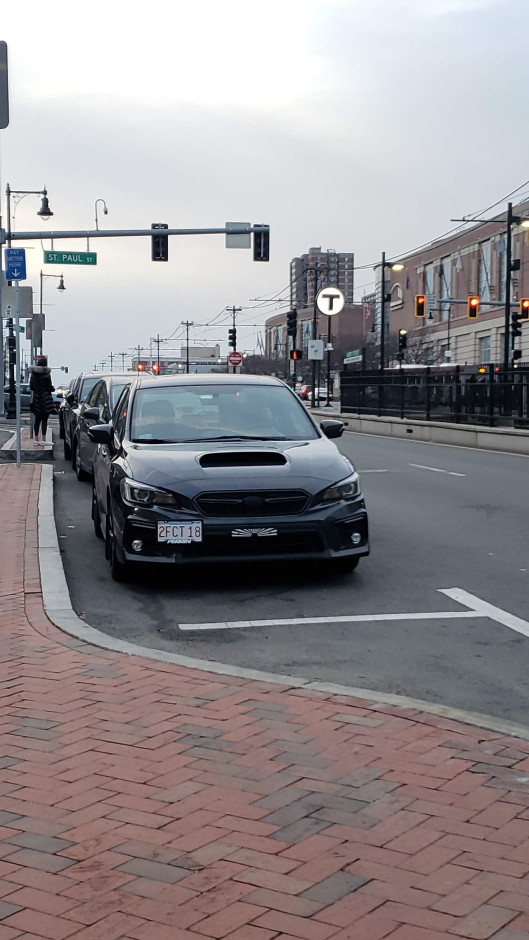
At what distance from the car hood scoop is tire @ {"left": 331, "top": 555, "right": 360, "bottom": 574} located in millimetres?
831

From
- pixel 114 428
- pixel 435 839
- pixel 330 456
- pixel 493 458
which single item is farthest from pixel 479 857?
pixel 493 458

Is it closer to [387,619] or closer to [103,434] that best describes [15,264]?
[103,434]

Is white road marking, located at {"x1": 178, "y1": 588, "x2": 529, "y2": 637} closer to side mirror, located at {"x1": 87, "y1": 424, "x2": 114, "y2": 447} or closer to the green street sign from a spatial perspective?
side mirror, located at {"x1": 87, "y1": 424, "x2": 114, "y2": 447}

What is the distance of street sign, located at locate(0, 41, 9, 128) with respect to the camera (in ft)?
31.9

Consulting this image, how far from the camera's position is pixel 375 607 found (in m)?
7.34

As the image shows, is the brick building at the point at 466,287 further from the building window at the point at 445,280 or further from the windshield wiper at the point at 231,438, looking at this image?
the windshield wiper at the point at 231,438

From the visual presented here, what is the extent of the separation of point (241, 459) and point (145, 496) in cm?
77

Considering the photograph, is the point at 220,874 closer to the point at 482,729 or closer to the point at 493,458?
the point at 482,729

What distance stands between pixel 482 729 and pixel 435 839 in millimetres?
1115

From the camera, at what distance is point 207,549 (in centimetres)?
768

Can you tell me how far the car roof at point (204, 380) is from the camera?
958 cm

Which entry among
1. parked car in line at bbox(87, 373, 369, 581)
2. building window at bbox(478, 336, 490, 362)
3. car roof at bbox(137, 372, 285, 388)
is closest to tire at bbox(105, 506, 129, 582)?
parked car in line at bbox(87, 373, 369, 581)

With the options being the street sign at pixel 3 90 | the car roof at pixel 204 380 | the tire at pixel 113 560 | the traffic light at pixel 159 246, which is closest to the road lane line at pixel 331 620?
the tire at pixel 113 560

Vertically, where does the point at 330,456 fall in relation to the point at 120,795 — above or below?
above
